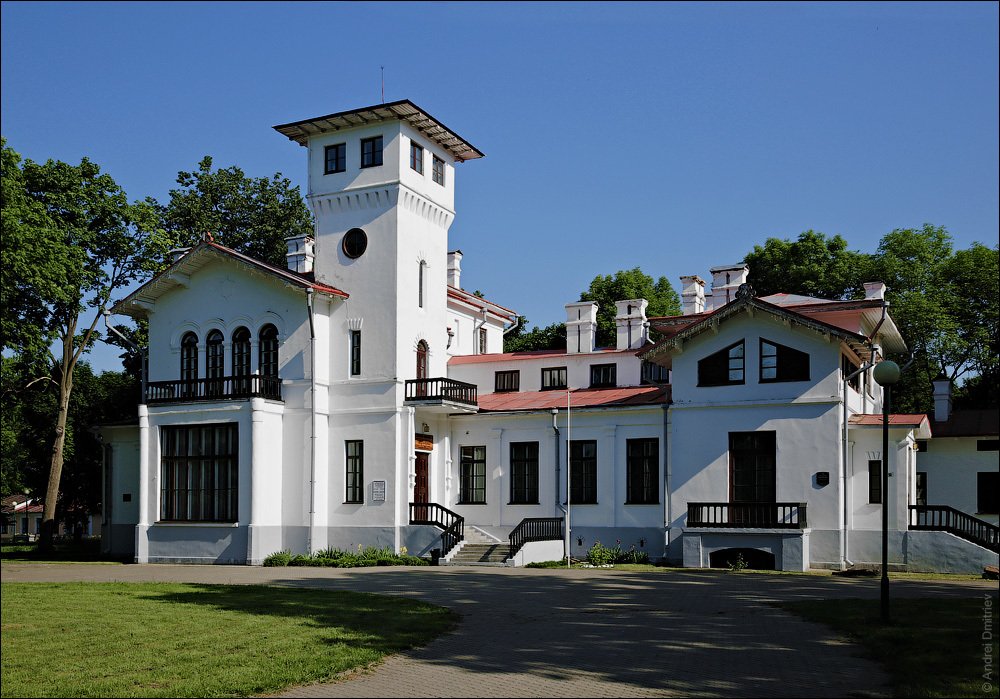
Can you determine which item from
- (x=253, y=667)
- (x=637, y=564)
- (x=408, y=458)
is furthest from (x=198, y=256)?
(x=253, y=667)

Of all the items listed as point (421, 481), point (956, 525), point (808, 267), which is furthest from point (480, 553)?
point (808, 267)

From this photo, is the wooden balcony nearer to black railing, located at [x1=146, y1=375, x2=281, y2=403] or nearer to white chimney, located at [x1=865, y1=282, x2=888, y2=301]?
black railing, located at [x1=146, y1=375, x2=281, y2=403]

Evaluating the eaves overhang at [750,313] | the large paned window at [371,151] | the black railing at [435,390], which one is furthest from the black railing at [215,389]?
the eaves overhang at [750,313]

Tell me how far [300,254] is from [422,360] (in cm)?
822

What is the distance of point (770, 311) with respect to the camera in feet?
87.7

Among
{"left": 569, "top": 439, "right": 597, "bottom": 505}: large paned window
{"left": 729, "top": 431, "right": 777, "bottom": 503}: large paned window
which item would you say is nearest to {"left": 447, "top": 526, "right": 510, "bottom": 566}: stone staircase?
{"left": 569, "top": 439, "right": 597, "bottom": 505}: large paned window

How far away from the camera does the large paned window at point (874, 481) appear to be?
2644 centimetres

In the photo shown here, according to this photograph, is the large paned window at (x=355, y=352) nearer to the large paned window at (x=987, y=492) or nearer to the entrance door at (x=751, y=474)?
the entrance door at (x=751, y=474)

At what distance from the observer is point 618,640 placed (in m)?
12.8

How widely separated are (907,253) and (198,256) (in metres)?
30.9

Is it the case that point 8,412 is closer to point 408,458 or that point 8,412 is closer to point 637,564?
point 408,458

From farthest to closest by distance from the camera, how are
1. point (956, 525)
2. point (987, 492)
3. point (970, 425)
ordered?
1. point (970, 425)
2. point (987, 492)
3. point (956, 525)

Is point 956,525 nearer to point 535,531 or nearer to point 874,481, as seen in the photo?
point 874,481

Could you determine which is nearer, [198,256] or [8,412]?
[198,256]
